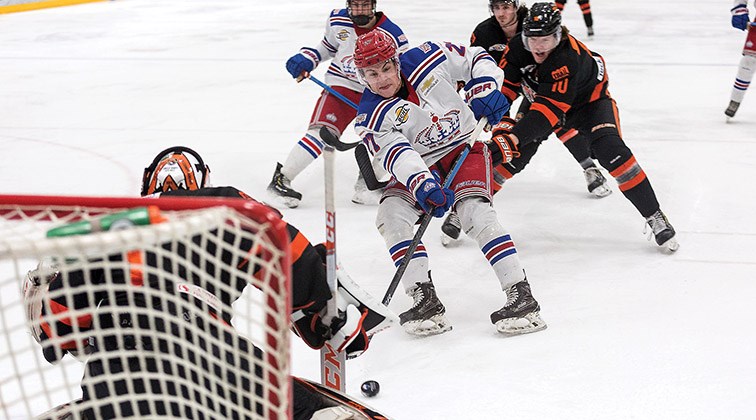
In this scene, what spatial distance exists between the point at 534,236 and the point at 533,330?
87cm

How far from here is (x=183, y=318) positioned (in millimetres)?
1643

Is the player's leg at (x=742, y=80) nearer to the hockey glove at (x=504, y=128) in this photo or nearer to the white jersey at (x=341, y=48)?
the hockey glove at (x=504, y=128)

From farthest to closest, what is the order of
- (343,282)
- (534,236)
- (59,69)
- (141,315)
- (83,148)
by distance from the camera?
(59,69) → (83,148) → (534,236) → (343,282) → (141,315)

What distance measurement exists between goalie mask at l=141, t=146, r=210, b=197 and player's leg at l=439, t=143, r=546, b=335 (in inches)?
38.8

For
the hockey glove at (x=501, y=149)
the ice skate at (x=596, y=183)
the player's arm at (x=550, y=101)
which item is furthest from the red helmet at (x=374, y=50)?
the ice skate at (x=596, y=183)

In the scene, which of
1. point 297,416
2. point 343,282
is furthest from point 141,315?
point 343,282

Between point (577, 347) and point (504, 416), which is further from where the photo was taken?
point (577, 347)

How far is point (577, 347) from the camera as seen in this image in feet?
8.31

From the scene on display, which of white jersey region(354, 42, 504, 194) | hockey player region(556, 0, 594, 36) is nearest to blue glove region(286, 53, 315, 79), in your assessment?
white jersey region(354, 42, 504, 194)

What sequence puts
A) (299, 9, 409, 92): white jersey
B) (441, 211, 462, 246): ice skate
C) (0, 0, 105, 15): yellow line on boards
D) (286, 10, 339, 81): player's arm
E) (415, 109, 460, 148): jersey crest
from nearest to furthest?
(415, 109, 460, 148): jersey crest < (441, 211, 462, 246): ice skate < (299, 9, 409, 92): white jersey < (286, 10, 339, 81): player's arm < (0, 0, 105, 15): yellow line on boards

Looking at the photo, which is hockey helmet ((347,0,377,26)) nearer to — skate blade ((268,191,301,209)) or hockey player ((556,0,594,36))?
skate blade ((268,191,301,209))

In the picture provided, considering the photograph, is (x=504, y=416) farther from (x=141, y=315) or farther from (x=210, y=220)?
(x=210, y=220)

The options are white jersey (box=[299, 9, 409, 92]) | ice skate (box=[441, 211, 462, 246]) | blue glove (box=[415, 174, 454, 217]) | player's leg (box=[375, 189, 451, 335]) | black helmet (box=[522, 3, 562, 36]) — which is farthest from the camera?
white jersey (box=[299, 9, 409, 92])

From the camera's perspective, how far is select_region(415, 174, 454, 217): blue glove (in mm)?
2535
